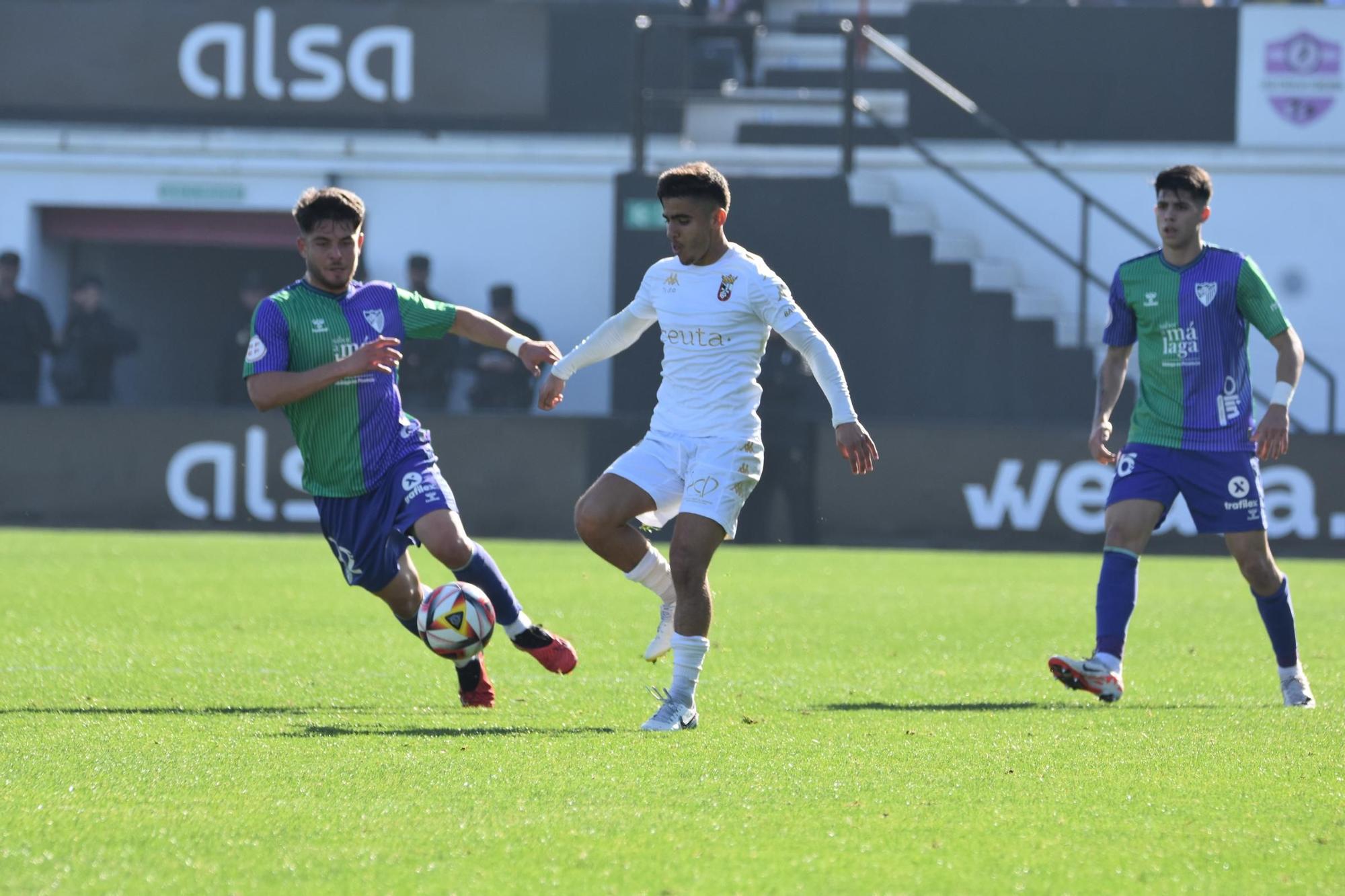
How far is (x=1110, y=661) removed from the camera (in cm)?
718

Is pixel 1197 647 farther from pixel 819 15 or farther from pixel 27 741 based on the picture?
pixel 819 15

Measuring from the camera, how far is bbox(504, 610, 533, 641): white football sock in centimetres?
709

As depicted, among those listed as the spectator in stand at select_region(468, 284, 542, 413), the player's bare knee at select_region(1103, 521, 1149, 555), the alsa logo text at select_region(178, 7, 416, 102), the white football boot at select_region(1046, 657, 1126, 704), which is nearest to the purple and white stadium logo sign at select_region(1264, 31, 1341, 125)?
the spectator in stand at select_region(468, 284, 542, 413)

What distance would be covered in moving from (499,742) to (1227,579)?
896 cm

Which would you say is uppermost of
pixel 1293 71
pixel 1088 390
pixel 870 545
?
pixel 1293 71

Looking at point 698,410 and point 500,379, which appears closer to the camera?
point 698,410

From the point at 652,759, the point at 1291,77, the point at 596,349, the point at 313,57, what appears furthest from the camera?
the point at 313,57

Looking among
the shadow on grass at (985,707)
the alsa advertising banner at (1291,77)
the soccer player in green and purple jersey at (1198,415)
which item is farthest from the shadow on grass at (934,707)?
the alsa advertising banner at (1291,77)

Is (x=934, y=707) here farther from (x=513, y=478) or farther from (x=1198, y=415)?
(x=513, y=478)

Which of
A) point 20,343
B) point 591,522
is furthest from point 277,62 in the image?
point 591,522

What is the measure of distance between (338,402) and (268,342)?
1.15 feet

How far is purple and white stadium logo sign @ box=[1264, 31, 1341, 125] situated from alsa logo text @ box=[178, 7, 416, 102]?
28.6 ft

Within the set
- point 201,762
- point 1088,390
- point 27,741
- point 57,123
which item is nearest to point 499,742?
point 201,762

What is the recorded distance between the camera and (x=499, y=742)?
6035mm
